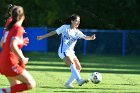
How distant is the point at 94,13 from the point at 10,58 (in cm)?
3184

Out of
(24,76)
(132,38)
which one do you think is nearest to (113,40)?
(132,38)

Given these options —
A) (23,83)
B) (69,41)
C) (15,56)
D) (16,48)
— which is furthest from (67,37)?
(16,48)

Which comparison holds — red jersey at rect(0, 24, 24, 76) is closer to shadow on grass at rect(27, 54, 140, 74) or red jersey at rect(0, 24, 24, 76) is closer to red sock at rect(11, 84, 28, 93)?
red sock at rect(11, 84, 28, 93)

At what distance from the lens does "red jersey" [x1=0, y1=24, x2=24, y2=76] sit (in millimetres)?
9852

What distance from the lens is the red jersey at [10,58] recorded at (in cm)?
985

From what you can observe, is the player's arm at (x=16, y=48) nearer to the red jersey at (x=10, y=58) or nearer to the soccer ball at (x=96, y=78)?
the red jersey at (x=10, y=58)

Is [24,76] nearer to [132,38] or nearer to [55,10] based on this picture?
[132,38]

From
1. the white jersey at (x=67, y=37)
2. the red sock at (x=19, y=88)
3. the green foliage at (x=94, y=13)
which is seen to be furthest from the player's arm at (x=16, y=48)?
the green foliage at (x=94, y=13)

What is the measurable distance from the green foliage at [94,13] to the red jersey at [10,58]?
1214 inches

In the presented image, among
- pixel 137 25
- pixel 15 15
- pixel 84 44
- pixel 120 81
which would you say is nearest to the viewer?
pixel 15 15

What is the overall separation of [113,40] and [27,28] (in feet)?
19.2

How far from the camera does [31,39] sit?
37.5 m

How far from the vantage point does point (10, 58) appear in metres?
9.93

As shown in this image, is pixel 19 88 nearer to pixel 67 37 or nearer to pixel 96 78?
pixel 67 37
